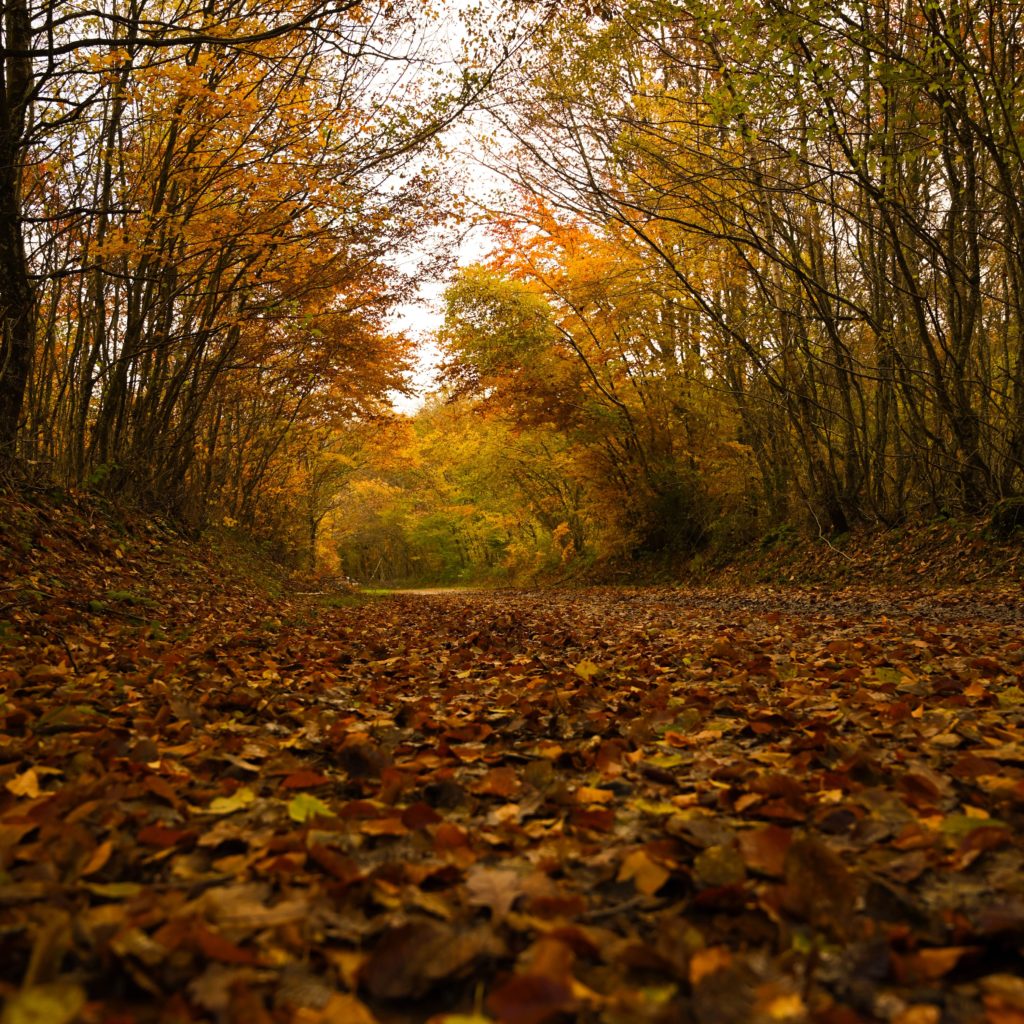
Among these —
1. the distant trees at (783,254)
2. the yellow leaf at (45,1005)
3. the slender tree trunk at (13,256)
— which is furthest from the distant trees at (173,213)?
the yellow leaf at (45,1005)

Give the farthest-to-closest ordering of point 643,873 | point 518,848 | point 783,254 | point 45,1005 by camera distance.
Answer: point 783,254 < point 518,848 < point 643,873 < point 45,1005

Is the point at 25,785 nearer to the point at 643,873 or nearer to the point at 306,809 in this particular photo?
the point at 306,809

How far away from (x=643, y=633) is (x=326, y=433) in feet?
44.4

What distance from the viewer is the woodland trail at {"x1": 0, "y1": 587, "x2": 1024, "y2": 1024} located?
100 cm

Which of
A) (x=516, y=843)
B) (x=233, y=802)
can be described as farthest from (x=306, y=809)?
Answer: (x=516, y=843)

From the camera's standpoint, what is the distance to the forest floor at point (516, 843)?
39.4 inches

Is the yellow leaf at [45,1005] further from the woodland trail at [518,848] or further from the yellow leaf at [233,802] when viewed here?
the yellow leaf at [233,802]

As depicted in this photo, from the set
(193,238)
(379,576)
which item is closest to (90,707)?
(193,238)

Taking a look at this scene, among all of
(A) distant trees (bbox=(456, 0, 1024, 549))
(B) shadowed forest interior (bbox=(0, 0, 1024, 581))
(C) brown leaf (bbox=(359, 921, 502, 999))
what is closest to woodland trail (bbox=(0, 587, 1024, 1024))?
(C) brown leaf (bbox=(359, 921, 502, 999))

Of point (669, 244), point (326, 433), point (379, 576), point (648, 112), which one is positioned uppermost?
point (648, 112)

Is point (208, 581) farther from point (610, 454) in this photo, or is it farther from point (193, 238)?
point (610, 454)

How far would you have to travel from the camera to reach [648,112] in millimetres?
9133

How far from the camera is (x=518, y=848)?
1538 mm

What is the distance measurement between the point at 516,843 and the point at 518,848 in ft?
0.07
